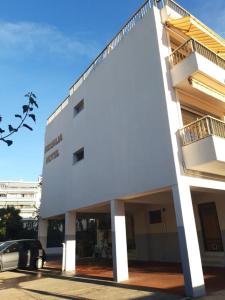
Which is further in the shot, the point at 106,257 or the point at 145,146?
the point at 106,257

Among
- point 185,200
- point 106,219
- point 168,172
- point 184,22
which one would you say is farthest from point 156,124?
point 106,219

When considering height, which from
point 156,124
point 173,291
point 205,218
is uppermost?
point 156,124

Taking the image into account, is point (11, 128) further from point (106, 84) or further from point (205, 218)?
point (205, 218)

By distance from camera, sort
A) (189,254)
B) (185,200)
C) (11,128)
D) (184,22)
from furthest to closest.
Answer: (184,22) → (185,200) → (189,254) → (11,128)

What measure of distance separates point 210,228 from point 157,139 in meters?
6.81

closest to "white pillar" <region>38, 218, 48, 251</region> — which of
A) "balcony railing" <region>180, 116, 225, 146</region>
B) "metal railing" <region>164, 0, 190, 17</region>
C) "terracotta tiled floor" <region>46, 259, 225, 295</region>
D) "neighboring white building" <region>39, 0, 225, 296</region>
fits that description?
"neighboring white building" <region>39, 0, 225, 296</region>

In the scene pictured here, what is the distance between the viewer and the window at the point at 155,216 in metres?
17.0

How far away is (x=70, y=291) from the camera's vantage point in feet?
33.0

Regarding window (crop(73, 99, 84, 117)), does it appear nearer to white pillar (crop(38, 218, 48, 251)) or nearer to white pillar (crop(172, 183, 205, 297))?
white pillar (crop(38, 218, 48, 251))

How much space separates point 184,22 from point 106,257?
18156 mm

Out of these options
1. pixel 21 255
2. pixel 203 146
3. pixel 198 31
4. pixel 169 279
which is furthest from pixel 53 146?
pixel 203 146

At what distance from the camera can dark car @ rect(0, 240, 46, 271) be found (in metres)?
16.3

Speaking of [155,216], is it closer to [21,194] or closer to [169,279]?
[169,279]

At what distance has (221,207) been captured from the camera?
13656mm
